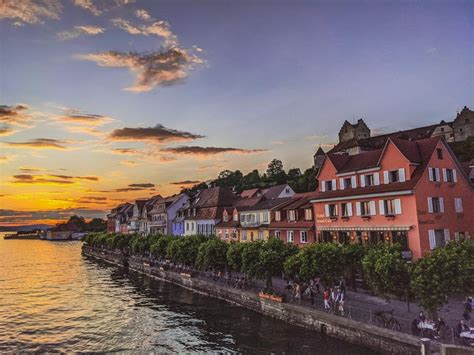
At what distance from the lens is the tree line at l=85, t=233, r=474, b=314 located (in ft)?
91.5

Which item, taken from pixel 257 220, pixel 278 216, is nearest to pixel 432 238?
pixel 278 216

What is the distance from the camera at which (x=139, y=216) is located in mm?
135125

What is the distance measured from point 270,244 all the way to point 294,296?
847 cm

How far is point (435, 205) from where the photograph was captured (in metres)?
43.8

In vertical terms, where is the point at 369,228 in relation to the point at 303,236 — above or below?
above

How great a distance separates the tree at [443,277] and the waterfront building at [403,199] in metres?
13.1

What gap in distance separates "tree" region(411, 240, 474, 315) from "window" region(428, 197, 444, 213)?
14851mm

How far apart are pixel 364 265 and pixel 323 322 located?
6.20 m

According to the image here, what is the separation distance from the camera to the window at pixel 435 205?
43094mm

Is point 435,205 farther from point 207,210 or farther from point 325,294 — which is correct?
point 207,210

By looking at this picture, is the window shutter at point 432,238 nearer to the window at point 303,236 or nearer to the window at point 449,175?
the window at point 449,175

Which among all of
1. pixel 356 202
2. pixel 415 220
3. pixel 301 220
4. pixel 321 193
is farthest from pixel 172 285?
pixel 415 220

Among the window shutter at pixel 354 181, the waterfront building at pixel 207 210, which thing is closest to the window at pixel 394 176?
the window shutter at pixel 354 181

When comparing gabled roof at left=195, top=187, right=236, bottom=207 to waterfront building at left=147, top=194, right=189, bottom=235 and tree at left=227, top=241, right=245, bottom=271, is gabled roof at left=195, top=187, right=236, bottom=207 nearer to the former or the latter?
waterfront building at left=147, top=194, right=189, bottom=235
